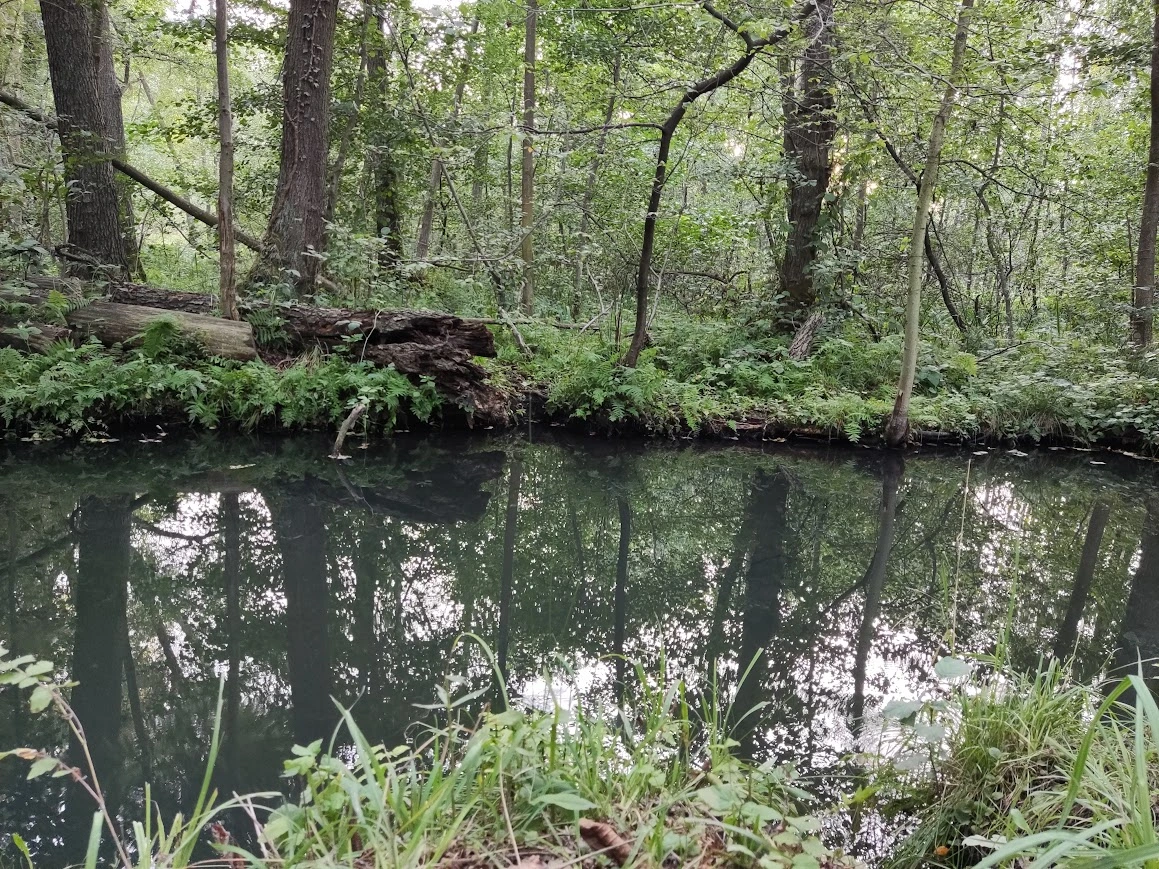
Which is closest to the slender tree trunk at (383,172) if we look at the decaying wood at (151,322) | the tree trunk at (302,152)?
the tree trunk at (302,152)

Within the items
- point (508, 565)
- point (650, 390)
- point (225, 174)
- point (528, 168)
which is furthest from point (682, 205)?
point (508, 565)

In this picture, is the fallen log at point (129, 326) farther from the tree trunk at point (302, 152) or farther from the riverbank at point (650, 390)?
the tree trunk at point (302, 152)

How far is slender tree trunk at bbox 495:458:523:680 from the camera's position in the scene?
11.8ft

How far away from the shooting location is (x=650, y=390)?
8.92m

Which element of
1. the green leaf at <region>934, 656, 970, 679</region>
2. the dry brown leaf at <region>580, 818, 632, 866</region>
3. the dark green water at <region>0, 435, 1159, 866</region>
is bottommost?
the dark green water at <region>0, 435, 1159, 866</region>

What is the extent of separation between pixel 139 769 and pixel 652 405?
279 inches

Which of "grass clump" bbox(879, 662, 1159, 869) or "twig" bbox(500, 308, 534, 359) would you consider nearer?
"grass clump" bbox(879, 662, 1159, 869)

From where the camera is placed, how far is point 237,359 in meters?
8.12

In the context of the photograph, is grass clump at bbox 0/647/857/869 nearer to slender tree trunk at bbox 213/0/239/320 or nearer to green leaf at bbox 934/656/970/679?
green leaf at bbox 934/656/970/679

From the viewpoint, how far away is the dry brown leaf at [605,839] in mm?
1531

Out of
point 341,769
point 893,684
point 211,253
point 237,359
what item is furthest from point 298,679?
point 211,253

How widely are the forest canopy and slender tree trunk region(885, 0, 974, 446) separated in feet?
0.12

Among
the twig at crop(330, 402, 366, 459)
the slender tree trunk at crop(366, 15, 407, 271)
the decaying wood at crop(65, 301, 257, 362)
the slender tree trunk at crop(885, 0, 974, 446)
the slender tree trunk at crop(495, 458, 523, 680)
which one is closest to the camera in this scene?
the slender tree trunk at crop(495, 458, 523, 680)

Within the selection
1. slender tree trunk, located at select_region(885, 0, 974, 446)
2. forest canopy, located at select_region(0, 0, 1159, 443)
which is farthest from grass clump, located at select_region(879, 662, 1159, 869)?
slender tree trunk, located at select_region(885, 0, 974, 446)
